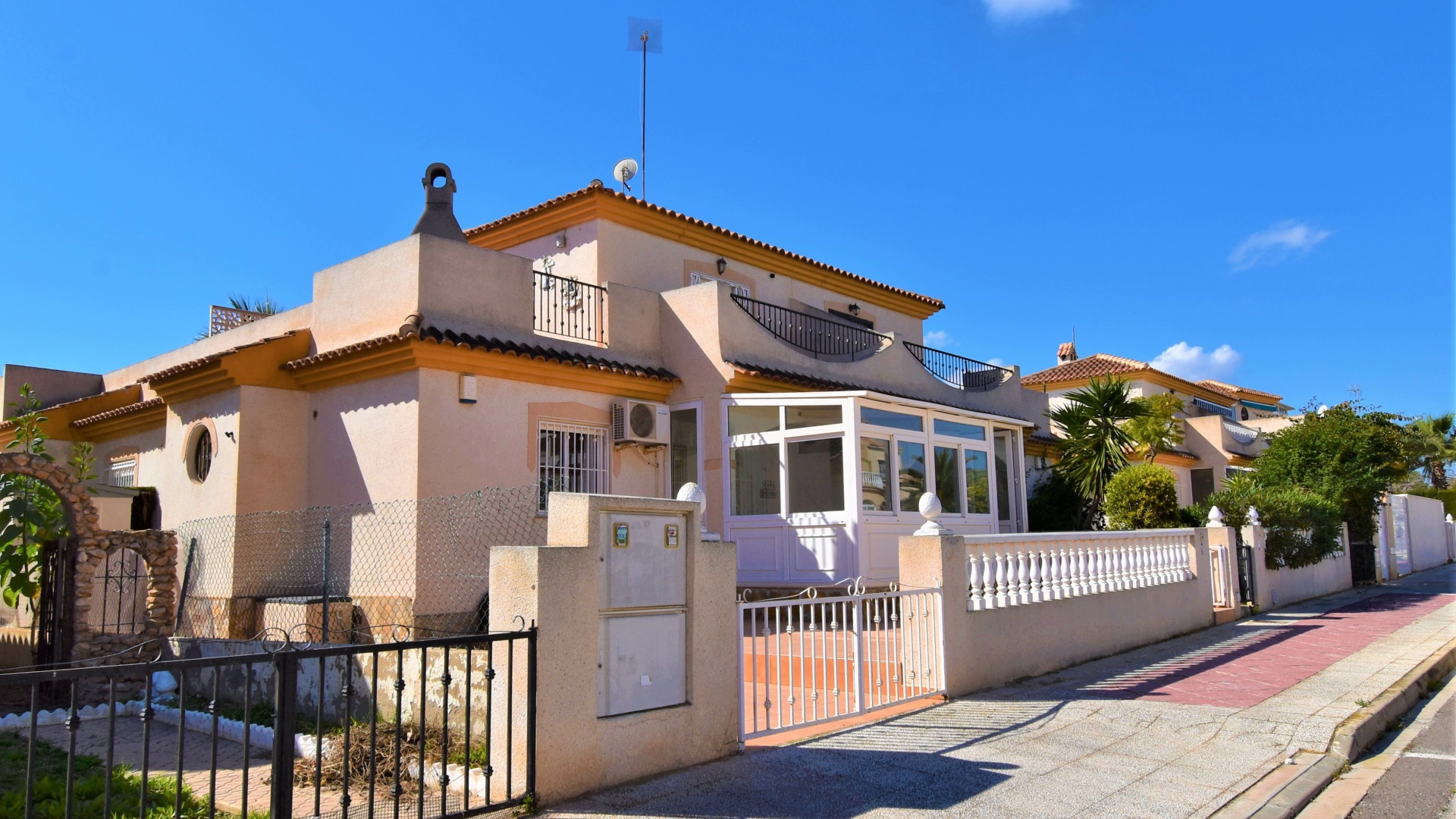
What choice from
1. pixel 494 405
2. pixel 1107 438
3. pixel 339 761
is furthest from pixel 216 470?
pixel 1107 438

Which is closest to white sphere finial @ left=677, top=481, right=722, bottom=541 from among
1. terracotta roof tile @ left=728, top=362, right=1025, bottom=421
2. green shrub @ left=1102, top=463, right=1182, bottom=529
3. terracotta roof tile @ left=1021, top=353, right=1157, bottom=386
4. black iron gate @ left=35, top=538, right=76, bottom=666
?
terracotta roof tile @ left=728, top=362, right=1025, bottom=421

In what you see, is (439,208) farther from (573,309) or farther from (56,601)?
(56,601)

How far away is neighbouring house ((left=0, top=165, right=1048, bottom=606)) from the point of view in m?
11.3

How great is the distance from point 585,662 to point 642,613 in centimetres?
51

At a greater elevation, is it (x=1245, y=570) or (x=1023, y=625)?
(x=1245, y=570)

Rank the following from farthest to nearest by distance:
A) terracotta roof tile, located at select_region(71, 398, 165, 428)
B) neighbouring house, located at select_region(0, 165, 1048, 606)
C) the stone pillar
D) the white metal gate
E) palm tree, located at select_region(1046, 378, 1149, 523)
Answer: palm tree, located at select_region(1046, 378, 1149, 523) → terracotta roof tile, located at select_region(71, 398, 165, 428) → neighbouring house, located at select_region(0, 165, 1048, 606) → the stone pillar → the white metal gate

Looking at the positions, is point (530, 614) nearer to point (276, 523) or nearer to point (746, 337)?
point (276, 523)

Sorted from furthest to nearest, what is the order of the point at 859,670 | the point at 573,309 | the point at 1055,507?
the point at 1055,507, the point at 573,309, the point at 859,670

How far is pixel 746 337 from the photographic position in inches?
552

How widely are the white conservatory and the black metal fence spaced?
238 inches

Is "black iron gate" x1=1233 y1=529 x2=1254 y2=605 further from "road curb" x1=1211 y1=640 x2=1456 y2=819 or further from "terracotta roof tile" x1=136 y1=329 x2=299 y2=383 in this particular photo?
"terracotta roof tile" x1=136 y1=329 x2=299 y2=383

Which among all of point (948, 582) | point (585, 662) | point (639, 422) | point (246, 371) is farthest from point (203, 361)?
point (948, 582)

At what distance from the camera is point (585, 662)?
5.40 metres

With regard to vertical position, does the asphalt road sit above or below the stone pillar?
below
